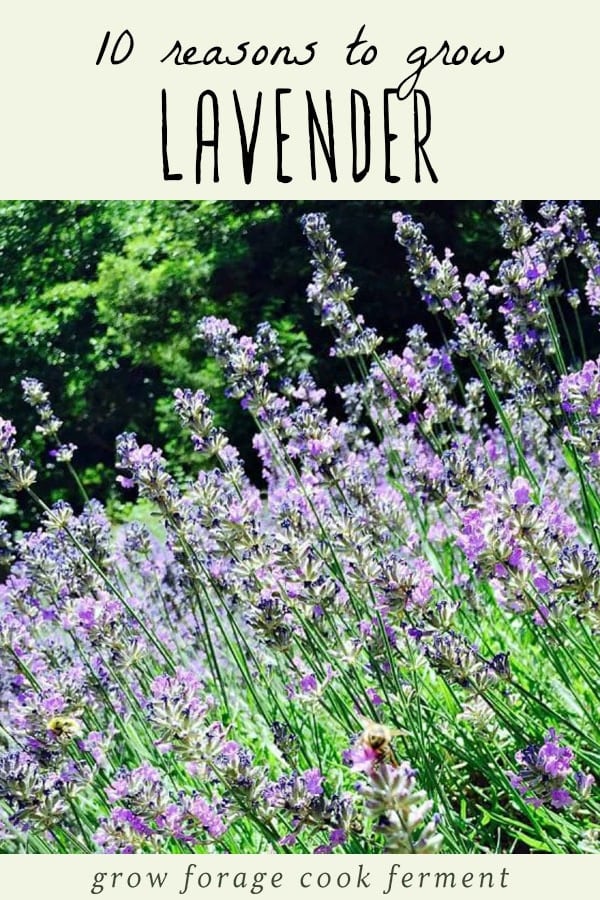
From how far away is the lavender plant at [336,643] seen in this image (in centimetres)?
171

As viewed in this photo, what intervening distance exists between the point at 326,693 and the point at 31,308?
19.1 ft

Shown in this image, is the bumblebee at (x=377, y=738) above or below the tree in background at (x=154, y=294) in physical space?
below

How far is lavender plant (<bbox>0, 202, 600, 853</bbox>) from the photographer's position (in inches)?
67.2

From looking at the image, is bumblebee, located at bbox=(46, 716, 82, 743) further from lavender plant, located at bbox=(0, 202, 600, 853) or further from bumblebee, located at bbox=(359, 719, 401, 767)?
bumblebee, located at bbox=(359, 719, 401, 767)

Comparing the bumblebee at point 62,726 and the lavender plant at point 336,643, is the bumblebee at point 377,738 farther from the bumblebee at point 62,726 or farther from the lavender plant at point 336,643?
the bumblebee at point 62,726

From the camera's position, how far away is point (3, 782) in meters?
1.82

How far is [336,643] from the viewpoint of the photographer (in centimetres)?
218

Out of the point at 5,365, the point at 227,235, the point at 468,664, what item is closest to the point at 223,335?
the point at 468,664

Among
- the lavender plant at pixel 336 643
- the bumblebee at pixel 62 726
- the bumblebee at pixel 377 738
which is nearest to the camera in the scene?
the bumblebee at pixel 377 738

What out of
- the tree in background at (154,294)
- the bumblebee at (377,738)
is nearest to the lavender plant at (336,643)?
the bumblebee at (377,738)

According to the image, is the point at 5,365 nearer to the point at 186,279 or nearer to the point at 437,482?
the point at 186,279

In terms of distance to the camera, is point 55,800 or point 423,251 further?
point 423,251
